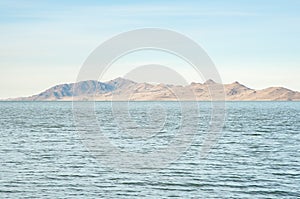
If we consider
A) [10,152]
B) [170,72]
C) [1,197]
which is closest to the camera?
[170,72]

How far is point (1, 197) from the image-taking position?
109 ft

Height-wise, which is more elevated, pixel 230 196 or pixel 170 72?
pixel 170 72

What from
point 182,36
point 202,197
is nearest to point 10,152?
point 202,197

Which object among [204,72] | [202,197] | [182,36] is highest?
[182,36]

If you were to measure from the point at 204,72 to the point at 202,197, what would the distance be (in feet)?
44.5

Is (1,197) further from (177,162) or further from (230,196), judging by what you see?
(177,162)

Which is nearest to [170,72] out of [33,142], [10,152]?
[10,152]

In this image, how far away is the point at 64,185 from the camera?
37.3 metres

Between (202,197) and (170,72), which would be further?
(202,197)

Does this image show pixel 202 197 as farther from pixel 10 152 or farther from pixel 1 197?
pixel 10 152

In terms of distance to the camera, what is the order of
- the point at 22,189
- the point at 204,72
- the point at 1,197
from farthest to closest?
the point at 22,189, the point at 1,197, the point at 204,72

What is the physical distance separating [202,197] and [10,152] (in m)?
29.9

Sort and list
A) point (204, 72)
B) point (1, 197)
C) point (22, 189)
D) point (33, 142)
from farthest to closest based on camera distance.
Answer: point (33, 142)
point (22, 189)
point (1, 197)
point (204, 72)

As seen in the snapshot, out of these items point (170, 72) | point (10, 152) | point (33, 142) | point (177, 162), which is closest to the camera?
point (170, 72)
